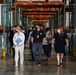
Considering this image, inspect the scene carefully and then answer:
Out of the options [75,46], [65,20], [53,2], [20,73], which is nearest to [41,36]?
[20,73]

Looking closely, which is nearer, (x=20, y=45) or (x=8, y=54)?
(x=20, y=45)

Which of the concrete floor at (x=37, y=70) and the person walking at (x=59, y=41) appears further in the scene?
the person walking at (x=59, y=41)

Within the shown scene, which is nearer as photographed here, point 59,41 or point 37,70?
point 37,70

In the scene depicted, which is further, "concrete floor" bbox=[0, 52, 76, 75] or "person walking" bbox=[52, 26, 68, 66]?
"person walking" bbox=[52, 26, 68, 66]

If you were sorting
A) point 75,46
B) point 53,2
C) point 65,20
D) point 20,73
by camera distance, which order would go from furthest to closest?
point 65,20, point 53,2, point 75,46, point 20,73

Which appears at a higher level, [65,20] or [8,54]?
[65,20]

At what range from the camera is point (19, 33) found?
16531mm

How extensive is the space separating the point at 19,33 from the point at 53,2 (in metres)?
10.9

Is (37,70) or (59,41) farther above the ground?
(59,41)

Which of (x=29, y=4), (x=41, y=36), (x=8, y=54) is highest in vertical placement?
(x=29, y=4)

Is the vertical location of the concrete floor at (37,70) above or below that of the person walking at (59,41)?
below

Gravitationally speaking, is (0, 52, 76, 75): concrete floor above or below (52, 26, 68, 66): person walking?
below

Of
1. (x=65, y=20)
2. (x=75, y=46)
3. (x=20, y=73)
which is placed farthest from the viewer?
(x=65, y=20)

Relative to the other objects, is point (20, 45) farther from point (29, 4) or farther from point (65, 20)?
point (65, 20)
